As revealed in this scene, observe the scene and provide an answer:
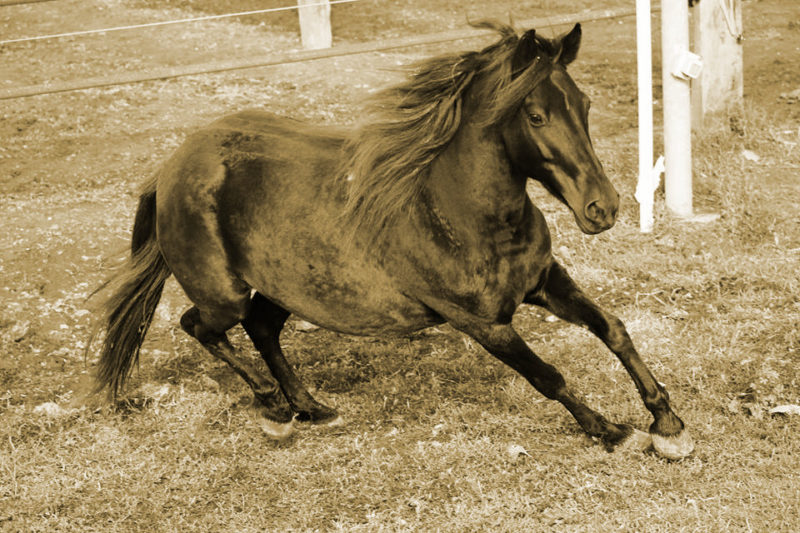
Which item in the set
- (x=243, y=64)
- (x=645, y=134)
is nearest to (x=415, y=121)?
(x=645, y=134)

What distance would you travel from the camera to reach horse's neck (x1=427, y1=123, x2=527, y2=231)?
139 inches

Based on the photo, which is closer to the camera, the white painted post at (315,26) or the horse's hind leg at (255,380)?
the horse's hind leg at (255,380)

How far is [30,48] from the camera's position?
34.0 feet

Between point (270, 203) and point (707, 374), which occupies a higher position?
point (270, 203)

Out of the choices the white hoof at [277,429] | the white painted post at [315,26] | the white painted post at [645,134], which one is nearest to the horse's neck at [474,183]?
the white hoof at [277,429]

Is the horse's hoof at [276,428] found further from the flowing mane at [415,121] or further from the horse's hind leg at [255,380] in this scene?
the flowing mane at [415,121]

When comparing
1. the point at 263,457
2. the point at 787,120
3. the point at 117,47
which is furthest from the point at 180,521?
the point at 117,47

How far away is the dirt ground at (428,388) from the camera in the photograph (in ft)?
12.2

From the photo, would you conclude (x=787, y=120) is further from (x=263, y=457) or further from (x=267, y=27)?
(x=267, y=27)

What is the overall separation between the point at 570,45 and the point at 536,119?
322 mm

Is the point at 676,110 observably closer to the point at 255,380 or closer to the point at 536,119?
the point at 536,119

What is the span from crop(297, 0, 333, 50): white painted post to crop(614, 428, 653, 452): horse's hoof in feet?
19.0

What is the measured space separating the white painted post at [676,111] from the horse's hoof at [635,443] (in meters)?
2.53

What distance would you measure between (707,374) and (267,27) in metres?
7.52
